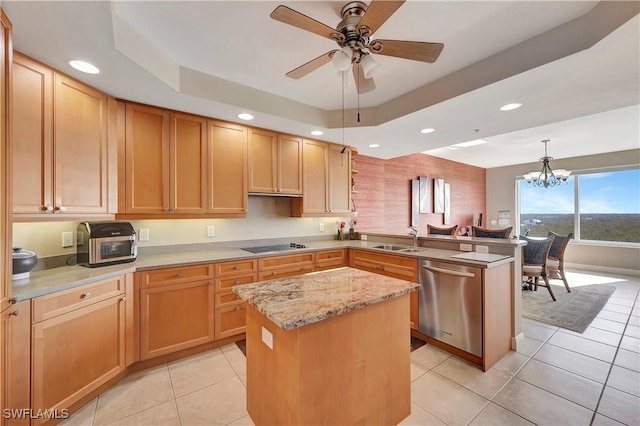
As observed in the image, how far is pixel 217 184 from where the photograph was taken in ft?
9.37

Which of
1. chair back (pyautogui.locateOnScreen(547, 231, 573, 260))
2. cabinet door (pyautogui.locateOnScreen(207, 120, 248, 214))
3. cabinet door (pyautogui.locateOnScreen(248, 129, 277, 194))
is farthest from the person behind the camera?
chair back (pyautogui.locateOnScreen(547, 231, 573, 260))

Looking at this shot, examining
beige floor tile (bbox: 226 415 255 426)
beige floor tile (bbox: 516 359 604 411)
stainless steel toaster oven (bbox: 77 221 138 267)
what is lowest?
beige floor tile (bbox: 226 415 255 426)

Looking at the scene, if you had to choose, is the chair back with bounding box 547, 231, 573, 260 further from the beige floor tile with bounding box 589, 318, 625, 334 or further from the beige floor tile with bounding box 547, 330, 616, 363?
the beige floor tile with bounding box 547, 330, 616, 363

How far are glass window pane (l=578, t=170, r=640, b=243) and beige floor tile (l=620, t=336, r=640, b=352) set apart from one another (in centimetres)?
444

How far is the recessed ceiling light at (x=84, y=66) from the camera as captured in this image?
5.79ft

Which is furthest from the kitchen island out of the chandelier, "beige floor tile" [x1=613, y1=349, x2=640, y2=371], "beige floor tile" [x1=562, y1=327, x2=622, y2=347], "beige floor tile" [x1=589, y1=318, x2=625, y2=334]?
the chandelier

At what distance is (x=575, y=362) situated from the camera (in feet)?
7.74

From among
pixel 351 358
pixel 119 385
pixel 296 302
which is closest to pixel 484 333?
pixel 351 358

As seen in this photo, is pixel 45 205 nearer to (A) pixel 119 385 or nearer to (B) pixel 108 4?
(B) pixel 108 4

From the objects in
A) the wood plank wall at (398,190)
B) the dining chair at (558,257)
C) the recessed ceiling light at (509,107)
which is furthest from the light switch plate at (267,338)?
the dining chair at (558,257)

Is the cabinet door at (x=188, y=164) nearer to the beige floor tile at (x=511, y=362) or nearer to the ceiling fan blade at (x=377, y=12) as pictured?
the ceiling fan blade at (x=377, y=12)

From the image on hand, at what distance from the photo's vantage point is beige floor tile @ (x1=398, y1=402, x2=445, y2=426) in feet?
5.57

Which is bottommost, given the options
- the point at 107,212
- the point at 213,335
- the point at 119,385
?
the point at 119,385

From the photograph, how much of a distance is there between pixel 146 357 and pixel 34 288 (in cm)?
105
